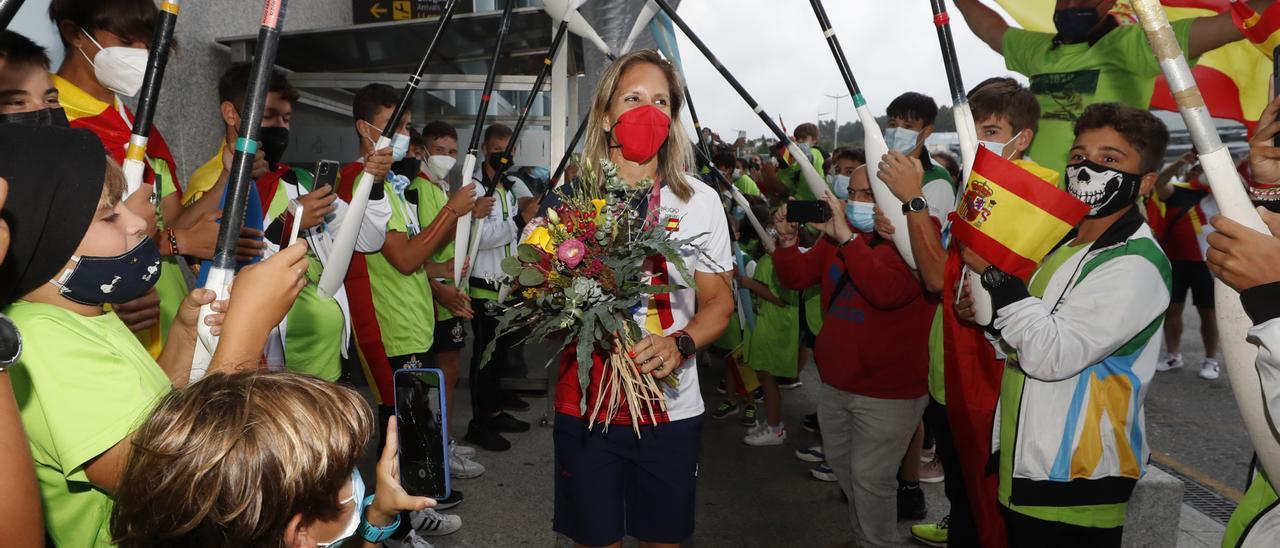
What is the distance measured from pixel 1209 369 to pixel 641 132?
8.02 metres

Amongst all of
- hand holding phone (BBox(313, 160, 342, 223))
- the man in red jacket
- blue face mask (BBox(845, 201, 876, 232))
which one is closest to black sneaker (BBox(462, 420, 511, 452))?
the man in red jacket

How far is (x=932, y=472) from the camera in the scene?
5324 mm

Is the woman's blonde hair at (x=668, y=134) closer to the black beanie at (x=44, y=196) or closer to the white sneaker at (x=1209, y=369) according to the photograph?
the black beanie at (x=44, y=196)

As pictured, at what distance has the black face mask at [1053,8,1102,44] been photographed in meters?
3.63

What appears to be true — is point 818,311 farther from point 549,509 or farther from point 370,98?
point 370,98

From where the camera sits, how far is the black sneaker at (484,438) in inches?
223

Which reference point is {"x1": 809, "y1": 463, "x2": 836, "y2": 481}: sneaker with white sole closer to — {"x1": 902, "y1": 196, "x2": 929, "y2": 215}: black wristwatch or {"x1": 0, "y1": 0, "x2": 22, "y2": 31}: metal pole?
{"x1": 902, "y1": 196, "x2": 929, "y2": 215}: black wristwatch

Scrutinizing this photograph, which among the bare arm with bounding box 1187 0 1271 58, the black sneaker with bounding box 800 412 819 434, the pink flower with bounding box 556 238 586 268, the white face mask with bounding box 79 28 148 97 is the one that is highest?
the bare arm with bounding box 1187 0 1271 58

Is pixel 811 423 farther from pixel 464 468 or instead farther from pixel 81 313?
pixel 81 313

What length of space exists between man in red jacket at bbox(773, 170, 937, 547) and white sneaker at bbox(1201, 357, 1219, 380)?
19.7 ft

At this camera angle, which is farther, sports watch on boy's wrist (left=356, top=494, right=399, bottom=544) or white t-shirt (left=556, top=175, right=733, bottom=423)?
white t-shirt (left=556, top=175, right=733, bottom=423)

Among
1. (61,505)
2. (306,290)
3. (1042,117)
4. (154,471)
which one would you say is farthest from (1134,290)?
(306,290)

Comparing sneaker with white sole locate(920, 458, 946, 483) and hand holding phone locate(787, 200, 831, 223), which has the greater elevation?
hand holding phone locate(787, 200, 831, 223)

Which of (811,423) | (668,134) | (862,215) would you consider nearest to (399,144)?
(668,134)
